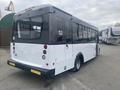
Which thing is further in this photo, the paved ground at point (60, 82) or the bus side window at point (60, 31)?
the bus side window at point (60, 31)

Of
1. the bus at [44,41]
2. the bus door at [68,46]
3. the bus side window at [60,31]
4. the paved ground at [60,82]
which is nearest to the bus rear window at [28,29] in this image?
the bus at [44,41]

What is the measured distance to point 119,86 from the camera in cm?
591

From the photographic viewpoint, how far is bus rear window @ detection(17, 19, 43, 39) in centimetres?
557

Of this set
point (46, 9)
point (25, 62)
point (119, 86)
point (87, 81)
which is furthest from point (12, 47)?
point (119, 86)

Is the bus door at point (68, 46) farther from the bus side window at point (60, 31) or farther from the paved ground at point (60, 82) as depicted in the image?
the paved ground at point (60, 82)

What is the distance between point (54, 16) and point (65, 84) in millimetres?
2621

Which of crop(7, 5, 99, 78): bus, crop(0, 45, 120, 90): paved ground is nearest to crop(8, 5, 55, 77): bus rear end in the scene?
crop(7, 5, 99, 78): bus

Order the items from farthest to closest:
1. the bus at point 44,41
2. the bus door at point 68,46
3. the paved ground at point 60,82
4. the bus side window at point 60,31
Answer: the bus door at point 68,46 → the bus side window at point 60,31 → the paved ground at point 60,82 → the bus at point 44,41

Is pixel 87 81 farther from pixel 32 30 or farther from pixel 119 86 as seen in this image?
pixel 32 30

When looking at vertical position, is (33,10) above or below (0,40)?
above

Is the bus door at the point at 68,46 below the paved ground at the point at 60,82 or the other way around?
the other way around

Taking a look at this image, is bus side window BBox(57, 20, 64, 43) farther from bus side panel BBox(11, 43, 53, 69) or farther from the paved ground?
the paved ground

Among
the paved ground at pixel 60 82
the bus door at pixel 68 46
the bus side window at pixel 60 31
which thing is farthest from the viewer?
the bus door at pixel 68 46

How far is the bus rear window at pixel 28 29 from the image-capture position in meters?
5.57
